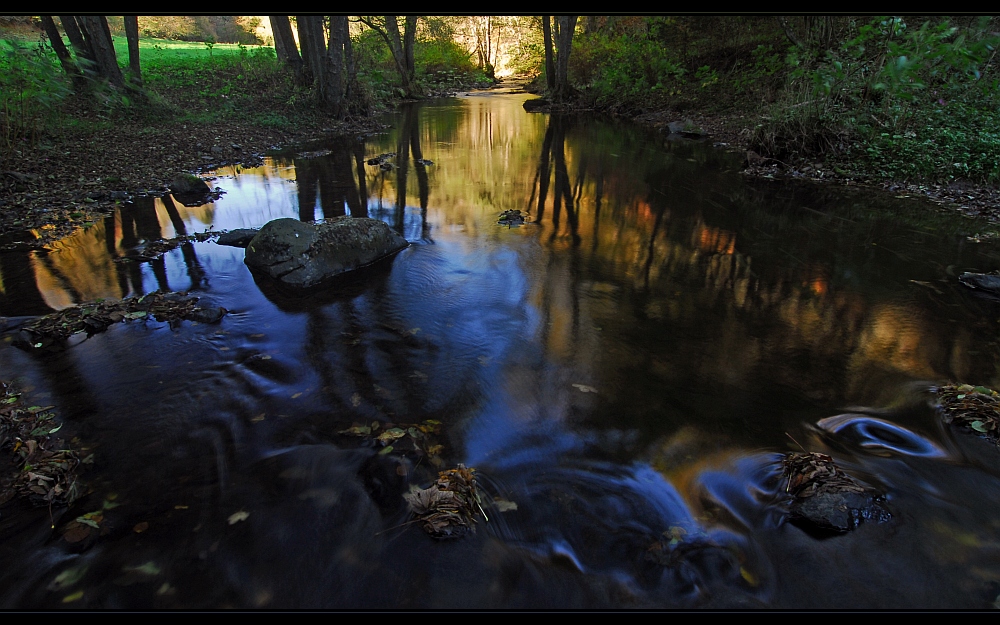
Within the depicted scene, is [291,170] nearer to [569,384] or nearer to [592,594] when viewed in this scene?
[569,384]

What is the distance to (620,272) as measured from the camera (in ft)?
23.6

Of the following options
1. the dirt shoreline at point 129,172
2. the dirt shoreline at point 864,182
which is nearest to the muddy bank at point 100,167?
the dirt shoreline at point 129,172

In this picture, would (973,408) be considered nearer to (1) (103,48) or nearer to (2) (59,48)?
(2) (59,48)

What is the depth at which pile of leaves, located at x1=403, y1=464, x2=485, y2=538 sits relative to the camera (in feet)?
10.2

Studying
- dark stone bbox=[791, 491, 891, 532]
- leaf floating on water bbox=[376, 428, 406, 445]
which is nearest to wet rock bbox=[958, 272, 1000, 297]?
dark stone bbox=[791, 491, 891, 532]

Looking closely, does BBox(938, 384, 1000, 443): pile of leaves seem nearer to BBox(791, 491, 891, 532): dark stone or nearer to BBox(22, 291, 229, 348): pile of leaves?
BBox(791, 491, 891, 532): dark stone

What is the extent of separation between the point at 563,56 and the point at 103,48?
2015 centimetres

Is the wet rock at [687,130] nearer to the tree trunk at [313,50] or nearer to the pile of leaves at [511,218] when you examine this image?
the pile of leaves at [511,218]

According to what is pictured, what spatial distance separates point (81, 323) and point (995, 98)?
1641 centimetres

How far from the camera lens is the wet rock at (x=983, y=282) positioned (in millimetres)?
6297

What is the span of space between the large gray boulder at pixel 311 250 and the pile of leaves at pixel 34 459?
3.11m

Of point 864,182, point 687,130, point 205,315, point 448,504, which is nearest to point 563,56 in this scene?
point 687,130

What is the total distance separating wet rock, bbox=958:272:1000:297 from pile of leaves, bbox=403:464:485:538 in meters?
6.81

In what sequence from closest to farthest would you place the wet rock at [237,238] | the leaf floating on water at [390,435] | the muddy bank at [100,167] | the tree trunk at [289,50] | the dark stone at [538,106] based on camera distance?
the leaf floating on water at [390,435] → the wet rock at [237,238] → the muddy bank at [100,167] → the tree trunk at [289,50] → the dark stone at [538,106]
